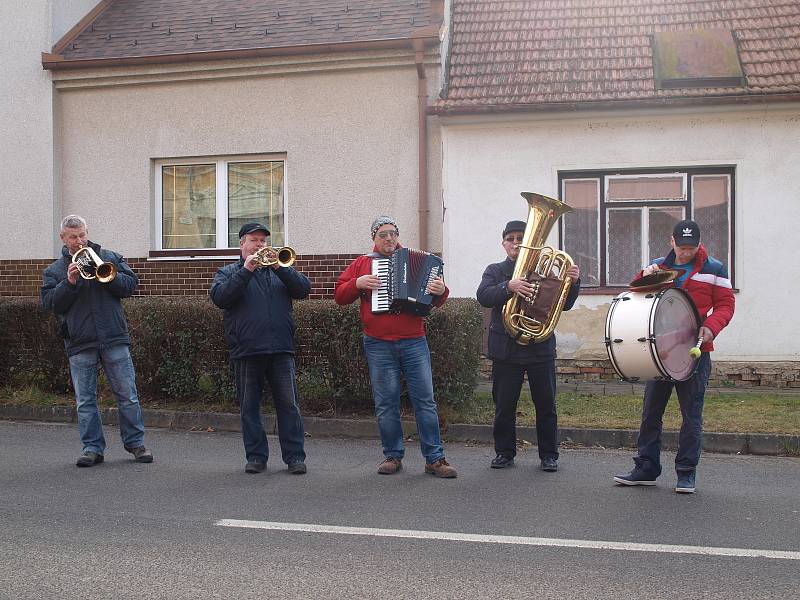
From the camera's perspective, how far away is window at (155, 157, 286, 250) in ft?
46.4

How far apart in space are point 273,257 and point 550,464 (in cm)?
264

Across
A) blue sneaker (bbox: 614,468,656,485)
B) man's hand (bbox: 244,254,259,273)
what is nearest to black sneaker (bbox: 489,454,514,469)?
blue sneaker (bbox: 614,468,656,485)

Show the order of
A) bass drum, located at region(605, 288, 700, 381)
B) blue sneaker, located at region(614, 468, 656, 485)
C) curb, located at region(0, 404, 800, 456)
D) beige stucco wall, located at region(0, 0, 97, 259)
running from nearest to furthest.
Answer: bass drum, located at region(605, 288, 700, 381) → blue sneaker, located at region(614, 468, 656, 485) → curb, located at region(0, 404, 800, 456) → beige stucco wall, located at region(0, 0, 97, 259)

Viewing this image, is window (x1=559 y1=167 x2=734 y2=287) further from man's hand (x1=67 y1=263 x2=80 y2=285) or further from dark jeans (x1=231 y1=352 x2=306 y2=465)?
man's hand (x1=67 y1=263 x2=80 y2=285)

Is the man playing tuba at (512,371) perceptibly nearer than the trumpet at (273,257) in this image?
No

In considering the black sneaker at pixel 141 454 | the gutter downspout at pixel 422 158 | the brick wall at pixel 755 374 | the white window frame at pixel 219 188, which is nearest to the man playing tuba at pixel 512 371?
the black sneaker at pixel 141 454

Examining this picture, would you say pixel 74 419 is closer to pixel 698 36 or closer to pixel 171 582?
pixel 171 582

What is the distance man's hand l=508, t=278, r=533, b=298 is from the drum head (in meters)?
1.02

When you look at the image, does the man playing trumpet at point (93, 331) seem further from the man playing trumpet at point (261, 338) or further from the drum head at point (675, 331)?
the drum head at point (675, 331)

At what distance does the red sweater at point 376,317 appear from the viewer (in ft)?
24.5

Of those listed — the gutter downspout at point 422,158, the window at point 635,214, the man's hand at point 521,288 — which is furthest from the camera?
the gutter downspout at point 422,158

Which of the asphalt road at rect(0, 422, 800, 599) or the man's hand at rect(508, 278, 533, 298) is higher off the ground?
the man's hand at rect(508, 278, 533, 298)

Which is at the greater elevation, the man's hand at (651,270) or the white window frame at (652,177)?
the white window frame at (652,177)

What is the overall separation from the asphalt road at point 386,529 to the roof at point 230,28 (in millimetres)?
7353
